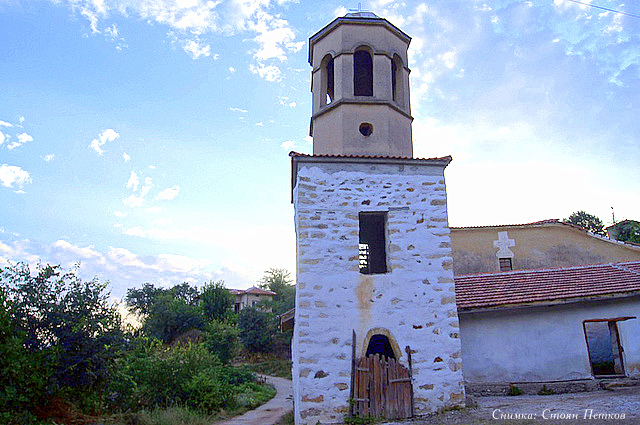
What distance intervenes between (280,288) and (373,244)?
128ft

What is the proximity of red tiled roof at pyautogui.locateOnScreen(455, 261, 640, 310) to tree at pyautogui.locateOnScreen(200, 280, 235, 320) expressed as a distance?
79.1ft

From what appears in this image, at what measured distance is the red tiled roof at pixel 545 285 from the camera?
34.1 ft

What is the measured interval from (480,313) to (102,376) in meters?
9.38

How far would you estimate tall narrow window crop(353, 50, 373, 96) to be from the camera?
38.7ft

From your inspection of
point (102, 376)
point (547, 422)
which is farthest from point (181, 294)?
point (547, 422)

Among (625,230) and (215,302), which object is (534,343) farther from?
(215,302)

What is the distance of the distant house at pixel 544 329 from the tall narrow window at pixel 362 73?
5875mm

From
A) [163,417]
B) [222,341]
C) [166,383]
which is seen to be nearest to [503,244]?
[163,417]

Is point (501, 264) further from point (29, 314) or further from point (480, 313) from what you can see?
point (29, 314)

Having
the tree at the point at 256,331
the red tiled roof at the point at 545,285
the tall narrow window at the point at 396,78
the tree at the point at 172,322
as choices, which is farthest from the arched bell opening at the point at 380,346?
the tree at the point at 172,322

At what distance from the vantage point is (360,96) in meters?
10.8

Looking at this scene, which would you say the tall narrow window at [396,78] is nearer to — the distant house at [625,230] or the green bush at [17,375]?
the green bush at [17,375]

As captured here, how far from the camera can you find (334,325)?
28.5 ft

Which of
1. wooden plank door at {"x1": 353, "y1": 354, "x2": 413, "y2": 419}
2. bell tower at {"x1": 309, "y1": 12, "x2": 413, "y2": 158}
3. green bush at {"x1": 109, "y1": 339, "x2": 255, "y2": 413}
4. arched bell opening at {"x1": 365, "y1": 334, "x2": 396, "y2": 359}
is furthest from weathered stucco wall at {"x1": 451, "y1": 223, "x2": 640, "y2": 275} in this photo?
green bush at {"x1": 109, "y1": 339, "x2": 255, "y2": 413}
